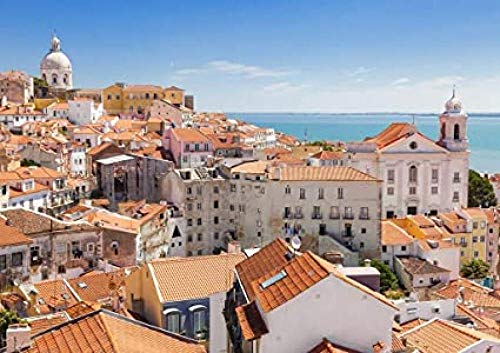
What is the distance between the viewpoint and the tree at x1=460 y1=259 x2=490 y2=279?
4059 centimetres

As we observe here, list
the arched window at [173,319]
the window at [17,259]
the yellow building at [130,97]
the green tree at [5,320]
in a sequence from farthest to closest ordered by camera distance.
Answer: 1. the yellow building at [130,97]
2. the window at [17,259]
3. the green tree at [5,320]
4. the arched window at [173,319]

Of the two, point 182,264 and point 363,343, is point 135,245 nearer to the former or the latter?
point 182,264

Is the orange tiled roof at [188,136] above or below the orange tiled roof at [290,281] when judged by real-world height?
above

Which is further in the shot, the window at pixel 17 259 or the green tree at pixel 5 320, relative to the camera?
the window at pixel 17 259

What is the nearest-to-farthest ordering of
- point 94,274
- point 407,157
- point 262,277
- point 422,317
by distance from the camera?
point 262,277
point 422,317
point 94,274
point 407,157

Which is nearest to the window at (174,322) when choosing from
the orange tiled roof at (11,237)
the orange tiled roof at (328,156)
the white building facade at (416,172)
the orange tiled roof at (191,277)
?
the orange tiled roof at (191,277)

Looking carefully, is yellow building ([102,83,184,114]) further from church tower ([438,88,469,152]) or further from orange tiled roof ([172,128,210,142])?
church tower ([438,88,469,152])

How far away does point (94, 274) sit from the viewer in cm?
2581

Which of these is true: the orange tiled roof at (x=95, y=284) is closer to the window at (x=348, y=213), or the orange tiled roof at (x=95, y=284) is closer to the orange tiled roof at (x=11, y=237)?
the orange tiled roof at (x=11, y=237)

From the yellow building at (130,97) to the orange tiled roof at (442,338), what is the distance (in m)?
69.5

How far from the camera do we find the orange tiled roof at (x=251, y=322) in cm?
1045

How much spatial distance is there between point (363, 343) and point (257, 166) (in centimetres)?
2885

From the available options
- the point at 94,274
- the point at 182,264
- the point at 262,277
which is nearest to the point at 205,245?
the point at 94,274

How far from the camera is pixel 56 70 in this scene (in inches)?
3531
